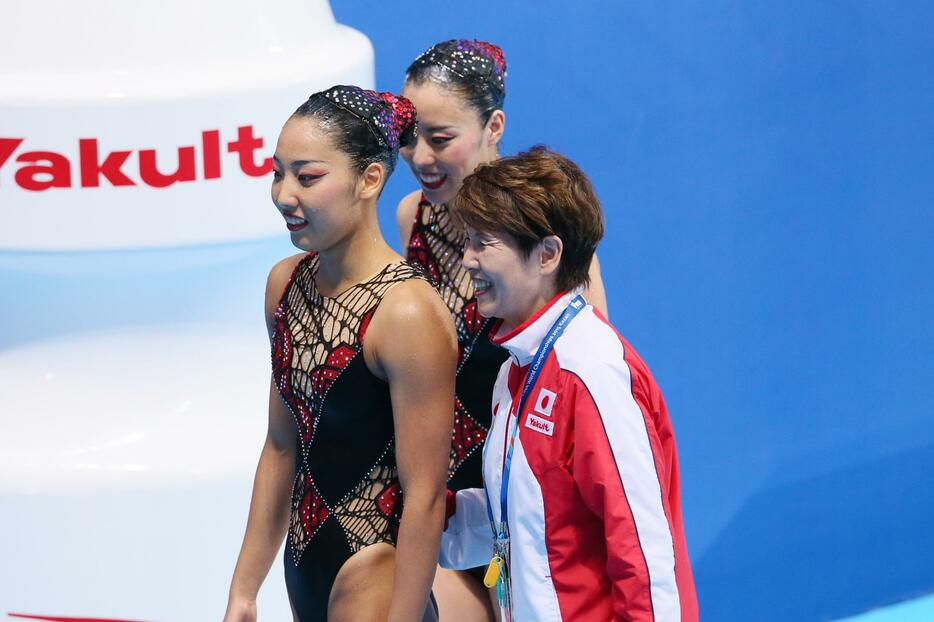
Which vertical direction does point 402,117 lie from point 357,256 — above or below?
above

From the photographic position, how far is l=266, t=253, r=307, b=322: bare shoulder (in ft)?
6.98

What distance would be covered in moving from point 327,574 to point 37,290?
0.85 meters

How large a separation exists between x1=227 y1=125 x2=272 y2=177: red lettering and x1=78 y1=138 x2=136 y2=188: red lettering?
0.56 feet

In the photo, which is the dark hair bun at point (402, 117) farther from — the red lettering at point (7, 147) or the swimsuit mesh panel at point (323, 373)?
the red lettering at point (7, 147)

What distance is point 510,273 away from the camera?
188cm

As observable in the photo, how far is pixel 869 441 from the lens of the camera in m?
4.36

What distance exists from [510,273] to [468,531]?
0.41 metres

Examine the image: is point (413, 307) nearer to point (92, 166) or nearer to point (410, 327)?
point (410, 327)

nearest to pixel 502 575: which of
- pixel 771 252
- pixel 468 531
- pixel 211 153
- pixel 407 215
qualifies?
pixel 468 531

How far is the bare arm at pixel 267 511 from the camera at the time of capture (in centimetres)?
216

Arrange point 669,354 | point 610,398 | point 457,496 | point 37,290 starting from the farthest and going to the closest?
point 669,354, point 37,290, point 457,496, point 610,398

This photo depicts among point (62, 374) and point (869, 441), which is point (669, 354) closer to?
point (869, 441)

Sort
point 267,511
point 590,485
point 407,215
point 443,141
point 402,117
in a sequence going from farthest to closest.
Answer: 1. point 407,215
2. point 443,141
3. point 267,511
4. point 402,117
5. point 590,485

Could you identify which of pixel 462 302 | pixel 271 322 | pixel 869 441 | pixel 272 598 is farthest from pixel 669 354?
pixel 271 322
